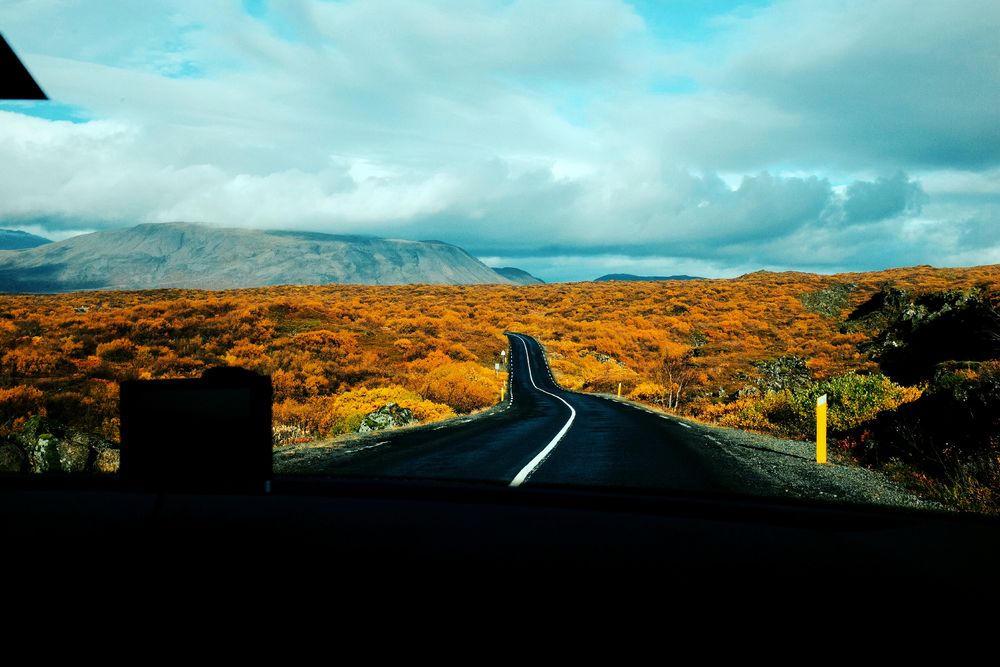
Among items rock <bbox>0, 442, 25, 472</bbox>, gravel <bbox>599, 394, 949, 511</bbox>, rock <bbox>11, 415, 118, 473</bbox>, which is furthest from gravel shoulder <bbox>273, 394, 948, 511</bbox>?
rock <bbox>0, 442, 25, 472</bbox>

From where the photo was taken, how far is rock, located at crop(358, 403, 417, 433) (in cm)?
1998

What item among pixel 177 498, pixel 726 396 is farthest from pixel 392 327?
pixel 177 498

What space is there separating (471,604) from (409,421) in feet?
62.7

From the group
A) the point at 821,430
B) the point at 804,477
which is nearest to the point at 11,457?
the point at 804,477

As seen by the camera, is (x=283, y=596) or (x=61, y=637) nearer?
(x=61, y=637)

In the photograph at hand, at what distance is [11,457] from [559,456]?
8253 mm

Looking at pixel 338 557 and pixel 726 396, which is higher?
pixel 338 557

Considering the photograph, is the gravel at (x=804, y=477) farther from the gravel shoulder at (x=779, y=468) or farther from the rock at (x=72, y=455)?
the rock at (x=72, y=455)

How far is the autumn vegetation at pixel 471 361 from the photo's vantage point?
52.6ft

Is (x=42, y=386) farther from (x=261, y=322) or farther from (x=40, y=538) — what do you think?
(x=40, y=538)

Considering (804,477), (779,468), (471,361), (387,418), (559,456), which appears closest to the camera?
(804,477)

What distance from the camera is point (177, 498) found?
4336 millimetres

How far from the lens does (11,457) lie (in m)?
9.53

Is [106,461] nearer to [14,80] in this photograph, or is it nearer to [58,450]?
[58,450]
